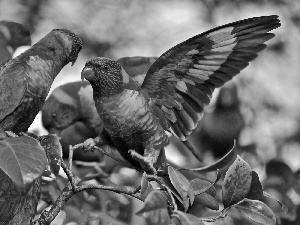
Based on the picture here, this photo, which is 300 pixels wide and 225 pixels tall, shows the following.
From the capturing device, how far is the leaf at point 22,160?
2.25ft

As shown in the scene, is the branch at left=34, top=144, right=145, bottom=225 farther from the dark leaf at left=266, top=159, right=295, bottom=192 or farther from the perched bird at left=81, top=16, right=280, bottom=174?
the dark leaf at left=266, top=159, right=295, bottom=192

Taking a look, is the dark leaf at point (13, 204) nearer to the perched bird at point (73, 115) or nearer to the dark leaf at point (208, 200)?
the dark leaf at point (208, 200)

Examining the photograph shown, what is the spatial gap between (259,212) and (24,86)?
0.46 meters

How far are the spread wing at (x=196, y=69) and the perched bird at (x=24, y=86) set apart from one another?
183 mm

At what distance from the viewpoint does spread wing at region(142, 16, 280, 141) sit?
1009 mm

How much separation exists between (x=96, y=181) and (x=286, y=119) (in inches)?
48.0

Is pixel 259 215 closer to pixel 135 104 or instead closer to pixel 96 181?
pixel 135 104

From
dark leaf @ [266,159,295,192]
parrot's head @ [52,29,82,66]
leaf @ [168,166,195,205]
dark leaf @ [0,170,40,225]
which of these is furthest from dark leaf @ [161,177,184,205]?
dark leaf @ [266,159,295,192]

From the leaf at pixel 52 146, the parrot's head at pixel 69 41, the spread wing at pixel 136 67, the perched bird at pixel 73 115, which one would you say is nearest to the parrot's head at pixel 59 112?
the perched bird at pixel 73 115

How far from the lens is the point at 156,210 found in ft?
2.33

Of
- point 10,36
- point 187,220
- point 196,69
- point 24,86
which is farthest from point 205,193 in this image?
point 10,36

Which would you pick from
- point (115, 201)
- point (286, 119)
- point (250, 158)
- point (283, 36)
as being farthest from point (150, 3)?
point (115, 201)

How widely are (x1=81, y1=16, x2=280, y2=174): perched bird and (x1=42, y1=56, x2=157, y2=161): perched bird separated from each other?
47cm

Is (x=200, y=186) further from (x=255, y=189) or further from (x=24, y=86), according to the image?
(x=24, y=86)
